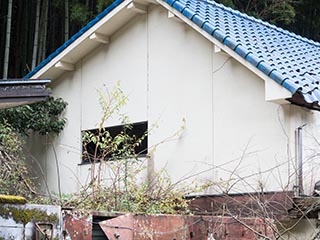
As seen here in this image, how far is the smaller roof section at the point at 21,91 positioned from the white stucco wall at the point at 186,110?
15.5 ft

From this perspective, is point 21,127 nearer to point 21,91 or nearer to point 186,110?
point 186,110

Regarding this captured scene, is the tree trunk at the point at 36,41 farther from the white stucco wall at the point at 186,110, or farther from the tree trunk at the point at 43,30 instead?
the white stucco wall at the point at 186,110

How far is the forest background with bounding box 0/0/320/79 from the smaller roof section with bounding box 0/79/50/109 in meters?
8.97

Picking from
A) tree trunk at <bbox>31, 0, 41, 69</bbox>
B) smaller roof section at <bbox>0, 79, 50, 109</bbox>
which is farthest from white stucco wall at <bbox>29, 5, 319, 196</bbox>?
smaller roof section at <bbox>0, 79, 50, 109</bbox>

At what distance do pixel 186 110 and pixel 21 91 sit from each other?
591 centimetres

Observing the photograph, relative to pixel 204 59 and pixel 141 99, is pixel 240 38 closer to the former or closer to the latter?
pixel 204 59

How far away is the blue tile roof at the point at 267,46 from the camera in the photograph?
9266 mm

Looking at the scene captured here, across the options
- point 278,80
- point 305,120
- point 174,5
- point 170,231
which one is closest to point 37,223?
point 170,231

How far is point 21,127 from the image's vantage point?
12906 mm

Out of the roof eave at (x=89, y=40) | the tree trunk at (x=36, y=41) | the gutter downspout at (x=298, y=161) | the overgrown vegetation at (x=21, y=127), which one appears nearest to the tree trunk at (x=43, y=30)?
the tree trunk at (x=36, y=41)

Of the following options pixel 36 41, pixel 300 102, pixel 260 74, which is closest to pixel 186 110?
pixel 260 74

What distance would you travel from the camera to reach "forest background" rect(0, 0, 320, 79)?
51.5 feet

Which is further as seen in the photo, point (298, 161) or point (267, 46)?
point (267, 46)

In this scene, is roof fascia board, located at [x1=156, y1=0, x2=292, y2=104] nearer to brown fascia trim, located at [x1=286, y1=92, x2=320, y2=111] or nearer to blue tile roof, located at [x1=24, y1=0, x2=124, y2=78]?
brown fascia trim, located at [x1=286, y1=92, x2=320, y2=111]
